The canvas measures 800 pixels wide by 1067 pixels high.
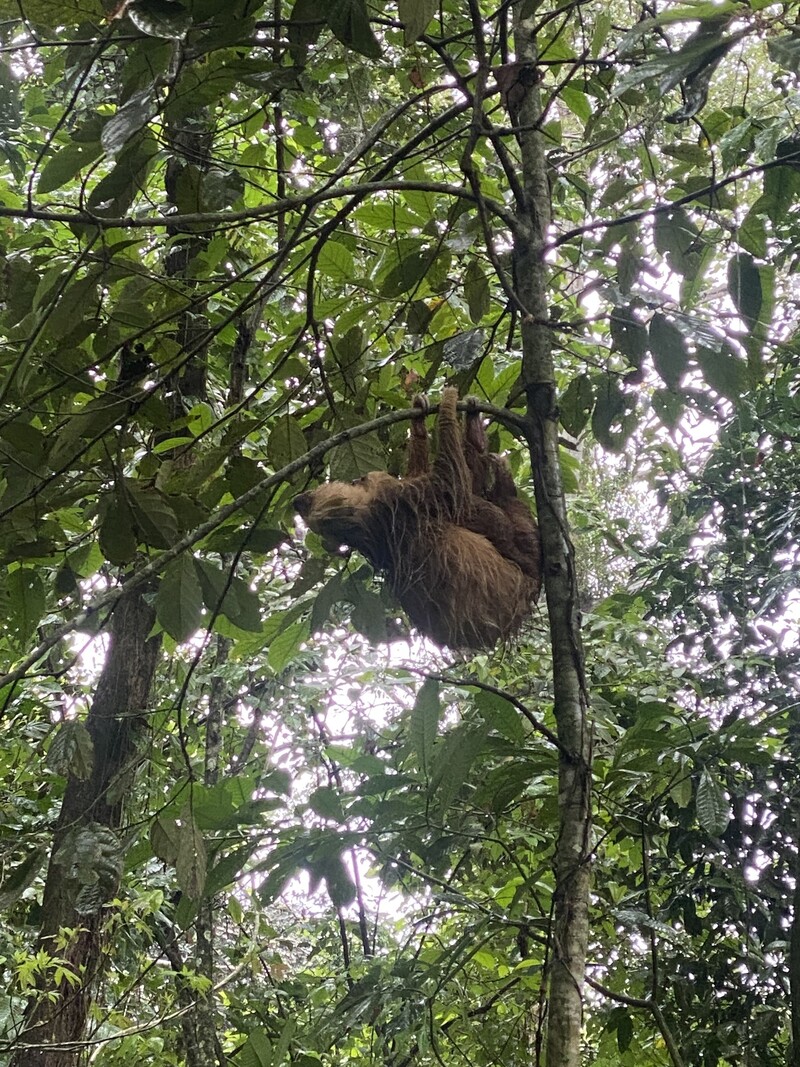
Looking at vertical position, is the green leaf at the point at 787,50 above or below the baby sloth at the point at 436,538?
below

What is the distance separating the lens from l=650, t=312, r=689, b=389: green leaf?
6.30 feet

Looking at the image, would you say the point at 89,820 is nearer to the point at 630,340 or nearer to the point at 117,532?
the point at 117,532

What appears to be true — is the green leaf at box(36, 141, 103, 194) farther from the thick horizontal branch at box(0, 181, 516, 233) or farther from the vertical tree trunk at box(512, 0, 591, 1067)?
the vertical tree trunk at box(512, 0, 591, 1067)

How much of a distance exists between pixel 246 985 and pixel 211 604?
11.6 ft

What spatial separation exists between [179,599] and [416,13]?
48.4 inches

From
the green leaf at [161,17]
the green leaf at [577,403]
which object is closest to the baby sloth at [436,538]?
the green leaf at [577,403]

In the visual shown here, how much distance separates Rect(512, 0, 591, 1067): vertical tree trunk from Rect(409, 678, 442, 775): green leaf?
10.7 inches

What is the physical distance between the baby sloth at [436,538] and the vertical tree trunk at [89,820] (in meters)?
0.90

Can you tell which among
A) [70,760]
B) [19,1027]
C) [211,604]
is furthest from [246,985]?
[211,604]

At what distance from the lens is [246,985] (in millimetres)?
4613

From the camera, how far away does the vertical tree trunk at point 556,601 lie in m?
1.56

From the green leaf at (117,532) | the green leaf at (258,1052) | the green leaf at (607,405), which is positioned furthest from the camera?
the green leaf at (607,405)

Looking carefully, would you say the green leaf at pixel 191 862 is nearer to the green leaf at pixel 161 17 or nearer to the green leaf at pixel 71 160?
the green leaf at pixel 71 160

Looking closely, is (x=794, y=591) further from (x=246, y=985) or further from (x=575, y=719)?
(x=246, y=985)
